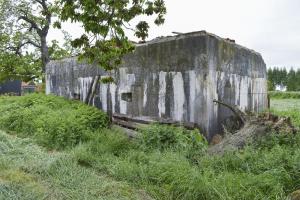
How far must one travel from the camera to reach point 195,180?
4.97 metres

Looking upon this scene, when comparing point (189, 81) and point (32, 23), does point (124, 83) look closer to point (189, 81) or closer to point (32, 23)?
point (189, 81)

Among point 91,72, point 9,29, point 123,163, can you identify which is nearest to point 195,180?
point 123,163

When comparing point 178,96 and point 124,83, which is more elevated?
point 124,83

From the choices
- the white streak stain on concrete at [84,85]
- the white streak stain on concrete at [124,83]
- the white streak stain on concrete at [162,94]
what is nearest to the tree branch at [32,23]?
the white streak stain on concrete at [84,85]

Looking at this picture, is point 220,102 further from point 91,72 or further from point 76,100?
point 76,100

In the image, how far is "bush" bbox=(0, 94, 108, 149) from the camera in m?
8.79

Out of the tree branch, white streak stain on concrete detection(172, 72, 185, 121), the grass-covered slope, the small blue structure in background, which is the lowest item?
the grass-covered slope

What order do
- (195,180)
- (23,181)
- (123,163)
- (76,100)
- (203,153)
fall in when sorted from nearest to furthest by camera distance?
(195,180)
(23,181)
(123,163)
(203,153)
(76,100)

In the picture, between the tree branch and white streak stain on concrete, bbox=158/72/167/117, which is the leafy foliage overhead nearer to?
white streak stain on concrete, bbox=158/72/167/117

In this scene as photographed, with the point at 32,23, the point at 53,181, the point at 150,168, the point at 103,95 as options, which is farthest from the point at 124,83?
the point at 32,23

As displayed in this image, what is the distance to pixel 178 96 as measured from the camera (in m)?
8.27

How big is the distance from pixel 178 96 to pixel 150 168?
2836mm

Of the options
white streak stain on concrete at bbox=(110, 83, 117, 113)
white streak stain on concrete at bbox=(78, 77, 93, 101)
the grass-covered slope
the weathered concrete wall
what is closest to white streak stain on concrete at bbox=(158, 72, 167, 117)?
the weathered concrete wall

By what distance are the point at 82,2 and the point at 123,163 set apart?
278cm
